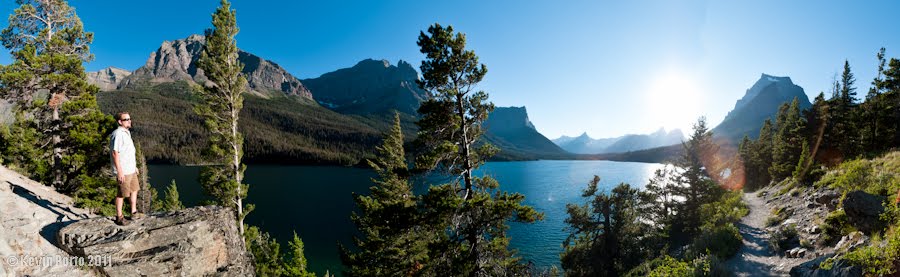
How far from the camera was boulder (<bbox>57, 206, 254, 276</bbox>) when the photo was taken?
7.69 meters

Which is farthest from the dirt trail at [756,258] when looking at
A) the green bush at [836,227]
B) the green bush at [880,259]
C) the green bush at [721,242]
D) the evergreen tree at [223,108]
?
the evergreen tree at [223,108]

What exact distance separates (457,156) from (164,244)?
29.6ft

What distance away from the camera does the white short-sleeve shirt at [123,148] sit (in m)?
7.99

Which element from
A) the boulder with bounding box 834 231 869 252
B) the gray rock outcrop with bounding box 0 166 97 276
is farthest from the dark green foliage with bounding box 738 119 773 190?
the gray rock outcrop with bounding box 0 166 97 276

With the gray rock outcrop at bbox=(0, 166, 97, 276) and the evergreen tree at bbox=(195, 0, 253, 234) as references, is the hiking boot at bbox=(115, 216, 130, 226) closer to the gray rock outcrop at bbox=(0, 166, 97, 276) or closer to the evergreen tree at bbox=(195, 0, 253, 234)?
the gray rock outcrop at bbox=(0, 166, 97, 276)

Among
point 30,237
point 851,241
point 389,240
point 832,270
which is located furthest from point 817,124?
point 30,237

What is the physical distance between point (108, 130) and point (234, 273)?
47.9 feet

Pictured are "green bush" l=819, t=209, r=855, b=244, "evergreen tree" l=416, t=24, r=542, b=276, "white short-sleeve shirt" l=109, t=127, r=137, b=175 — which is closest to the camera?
"white short-sleeve shirt" l=109, t=127, r=137, b=175

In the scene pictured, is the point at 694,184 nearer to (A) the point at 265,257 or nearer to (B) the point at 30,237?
(A) the point at 265,257

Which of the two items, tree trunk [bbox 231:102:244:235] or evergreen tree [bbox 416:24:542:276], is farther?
tree trunk [bbox 231:102:244:235]

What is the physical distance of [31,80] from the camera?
49.7 ft

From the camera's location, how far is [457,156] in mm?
11875

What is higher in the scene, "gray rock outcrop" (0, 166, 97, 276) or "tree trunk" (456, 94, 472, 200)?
"tree trunk" (456, 94, 472, 200)

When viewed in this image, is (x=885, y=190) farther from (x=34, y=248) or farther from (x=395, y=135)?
(x=34, y=248)
